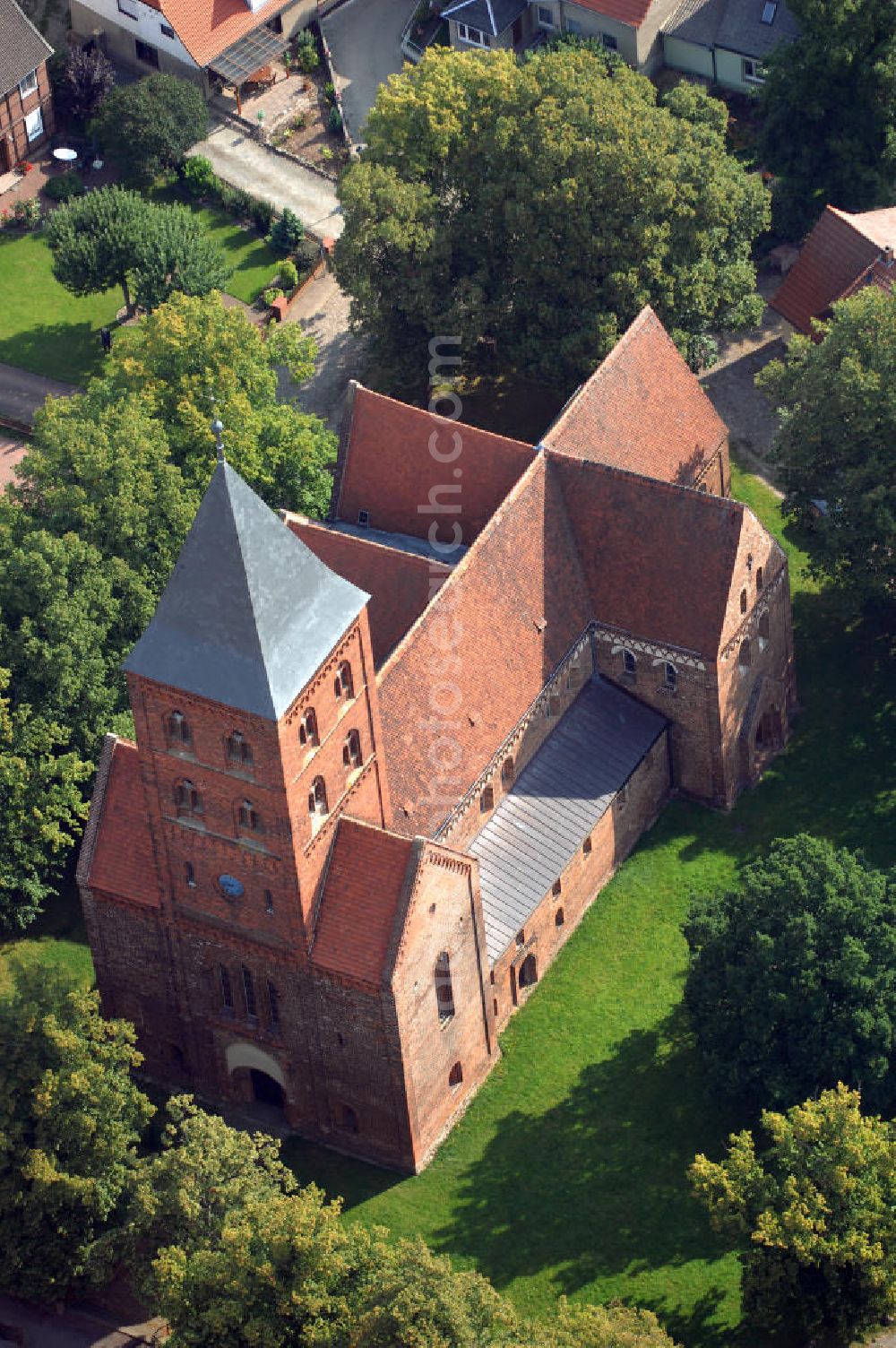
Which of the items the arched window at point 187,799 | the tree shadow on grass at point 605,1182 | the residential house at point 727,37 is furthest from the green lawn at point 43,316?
the tree shadow on grass at point 605,1182

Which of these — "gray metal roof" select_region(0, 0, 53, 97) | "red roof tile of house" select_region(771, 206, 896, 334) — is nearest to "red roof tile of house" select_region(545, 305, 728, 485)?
"red roof tile of house" select_region(771, 206, 896, 334)

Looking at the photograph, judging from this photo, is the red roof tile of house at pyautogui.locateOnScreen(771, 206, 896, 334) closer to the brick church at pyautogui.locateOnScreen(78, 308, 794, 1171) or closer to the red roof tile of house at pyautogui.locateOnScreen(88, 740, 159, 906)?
the brick church at pyautogui.locateOnScreen(78, 308, 794, 1171)

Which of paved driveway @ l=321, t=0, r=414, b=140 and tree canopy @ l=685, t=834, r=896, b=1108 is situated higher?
paved driveway @ l=321, t=0, r=414, b=140

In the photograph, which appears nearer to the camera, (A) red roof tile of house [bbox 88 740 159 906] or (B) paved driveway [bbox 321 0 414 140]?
(A) red roof tile of house [bbox 88 740 159 906]

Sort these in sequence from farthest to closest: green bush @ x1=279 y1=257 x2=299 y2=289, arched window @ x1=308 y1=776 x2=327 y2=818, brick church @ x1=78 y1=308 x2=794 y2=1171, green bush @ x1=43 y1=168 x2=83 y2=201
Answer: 1. green bush @ x1=43 y1=168 x2=83 y2=201
2. green bush @ x1=279 y1=257 x2=299 y2=289
3. arched window @ x1=308 y1=776 x2=327 y2=818
4. brick church @ x1=78 y1=308 x2=794 y2=1171

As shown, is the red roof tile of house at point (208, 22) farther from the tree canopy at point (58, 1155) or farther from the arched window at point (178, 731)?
the tree canopy at point (58, 1155)

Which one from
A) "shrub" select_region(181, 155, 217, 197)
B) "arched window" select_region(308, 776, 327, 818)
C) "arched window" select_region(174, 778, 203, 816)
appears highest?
"shrub" select_region(181, 155, 217, 197)
